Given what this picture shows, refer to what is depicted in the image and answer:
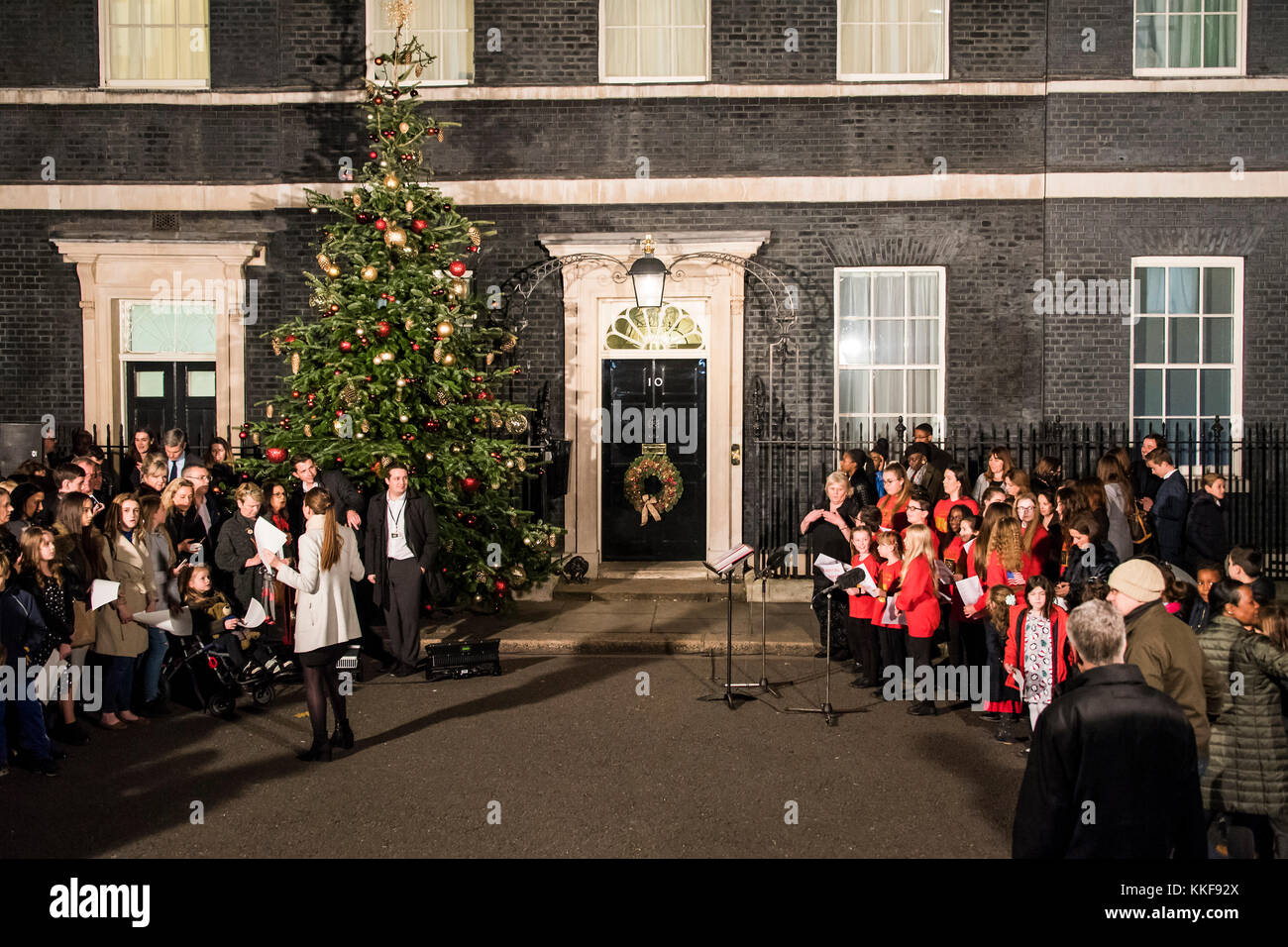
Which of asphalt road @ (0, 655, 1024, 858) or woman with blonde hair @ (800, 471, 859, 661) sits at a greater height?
woman with blonde hair @ (800, 471, 859, 661)

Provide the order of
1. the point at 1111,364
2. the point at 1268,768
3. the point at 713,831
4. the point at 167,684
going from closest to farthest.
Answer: the point at 1268,768 < the point at 713,831 < the point at 167,684 < the point at 1111,364

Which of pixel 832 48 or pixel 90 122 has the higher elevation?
pixel 832 48

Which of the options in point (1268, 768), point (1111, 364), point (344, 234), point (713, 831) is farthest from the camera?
point (1111, 364)

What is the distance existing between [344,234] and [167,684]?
494cm

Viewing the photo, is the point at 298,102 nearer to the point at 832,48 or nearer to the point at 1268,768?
the point at 832,48

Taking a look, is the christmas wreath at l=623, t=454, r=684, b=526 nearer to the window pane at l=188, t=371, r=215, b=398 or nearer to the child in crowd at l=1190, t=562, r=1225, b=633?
the window pane at l=188, t=371, r=215, b=398

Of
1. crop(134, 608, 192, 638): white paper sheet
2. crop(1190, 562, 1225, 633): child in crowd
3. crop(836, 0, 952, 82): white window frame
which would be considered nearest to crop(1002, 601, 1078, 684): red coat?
crop(1190, 562, 1225, 633): child in crowd

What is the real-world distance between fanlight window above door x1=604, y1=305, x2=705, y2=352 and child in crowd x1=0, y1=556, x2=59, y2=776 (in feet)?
27.3

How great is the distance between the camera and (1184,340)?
46.8ft

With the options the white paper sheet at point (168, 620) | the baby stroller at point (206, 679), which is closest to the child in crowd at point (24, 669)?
the white paper sheet at point (168, 620)

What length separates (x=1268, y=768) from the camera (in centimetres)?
540

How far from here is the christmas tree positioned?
11.2m

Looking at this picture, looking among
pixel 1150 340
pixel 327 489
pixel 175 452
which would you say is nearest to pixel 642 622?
pixel 327 489
